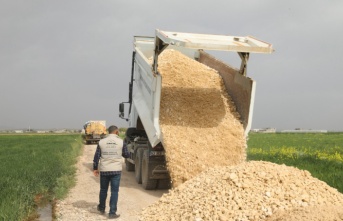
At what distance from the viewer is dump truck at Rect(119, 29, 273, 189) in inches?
362

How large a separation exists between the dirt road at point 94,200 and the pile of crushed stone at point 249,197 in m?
0.55

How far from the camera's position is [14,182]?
32.3 ft

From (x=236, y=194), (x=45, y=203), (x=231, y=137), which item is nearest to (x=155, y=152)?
(x=231, y=137)

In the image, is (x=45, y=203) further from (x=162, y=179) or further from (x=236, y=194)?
(x=236, y=194)

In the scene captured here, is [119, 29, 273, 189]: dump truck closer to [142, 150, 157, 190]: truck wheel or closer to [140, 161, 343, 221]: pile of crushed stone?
[142, 150, 157, 190]: truck wheel

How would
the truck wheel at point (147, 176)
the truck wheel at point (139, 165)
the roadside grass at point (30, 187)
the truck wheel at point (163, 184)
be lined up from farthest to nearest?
the truck wheel at point (139, 165)
the truck wheel at point (163, 184)
the truck wheel at point (147, 176)
the roadside grass at point (30, 187)

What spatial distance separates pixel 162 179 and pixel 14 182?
3447 mm

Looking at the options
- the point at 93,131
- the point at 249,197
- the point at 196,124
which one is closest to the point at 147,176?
the point at 196,124

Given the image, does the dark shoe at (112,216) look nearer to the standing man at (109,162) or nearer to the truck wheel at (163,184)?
the standing man at (109,162)

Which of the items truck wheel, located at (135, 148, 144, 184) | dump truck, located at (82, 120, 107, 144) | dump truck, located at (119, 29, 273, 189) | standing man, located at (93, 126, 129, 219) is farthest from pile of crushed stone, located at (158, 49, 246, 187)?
dump truck, located at (82, 120, 107, 144)

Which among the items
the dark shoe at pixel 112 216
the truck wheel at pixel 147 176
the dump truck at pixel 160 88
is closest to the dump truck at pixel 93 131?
the dump truck at pixel 160 88

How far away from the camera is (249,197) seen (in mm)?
7051

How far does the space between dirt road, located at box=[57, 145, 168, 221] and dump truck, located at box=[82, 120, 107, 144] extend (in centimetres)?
1958

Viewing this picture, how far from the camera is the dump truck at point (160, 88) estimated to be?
9.20 m
